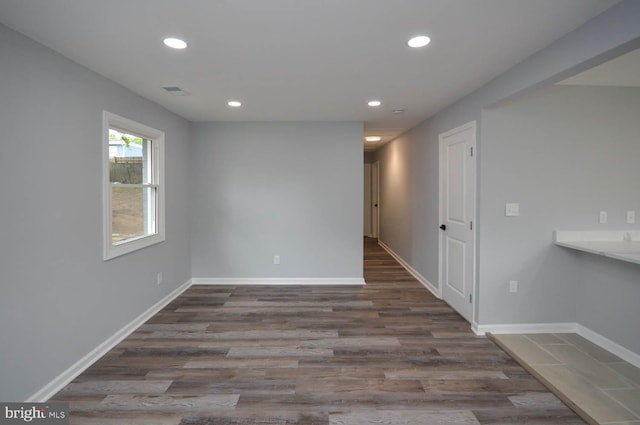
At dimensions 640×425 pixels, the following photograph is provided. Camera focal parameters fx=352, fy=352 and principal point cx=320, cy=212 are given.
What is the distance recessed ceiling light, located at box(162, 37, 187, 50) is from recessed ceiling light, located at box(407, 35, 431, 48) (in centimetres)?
148

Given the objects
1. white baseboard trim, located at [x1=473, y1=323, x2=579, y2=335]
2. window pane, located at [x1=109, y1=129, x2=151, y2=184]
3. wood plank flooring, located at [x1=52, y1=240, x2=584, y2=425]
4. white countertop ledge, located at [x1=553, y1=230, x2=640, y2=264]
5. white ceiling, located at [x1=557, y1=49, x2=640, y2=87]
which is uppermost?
white ceiling, located at [x1=557, y1=49, x2=640, y2=87]

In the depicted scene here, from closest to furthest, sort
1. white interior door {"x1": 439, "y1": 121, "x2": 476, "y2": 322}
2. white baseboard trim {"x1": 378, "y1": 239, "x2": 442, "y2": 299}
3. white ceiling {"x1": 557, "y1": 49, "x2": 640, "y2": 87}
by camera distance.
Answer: white ceiling {"x1": 557, "y1": 49, "x2": 640, "y2": 87}
white interior door {"x1": 439, "y1": 121, "x2": 476, "y2": 322}
white baseboard trim {"x1": 378, "y1": 239, "x2": 442, "y2": 299}

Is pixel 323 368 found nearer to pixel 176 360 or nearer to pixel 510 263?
pixel 176 360

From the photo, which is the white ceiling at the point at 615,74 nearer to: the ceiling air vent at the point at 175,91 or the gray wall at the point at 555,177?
the gray wall at the point at 555,177

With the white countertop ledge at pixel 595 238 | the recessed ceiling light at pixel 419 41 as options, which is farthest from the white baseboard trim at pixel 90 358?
the white countertop ledge at pixel 595 238

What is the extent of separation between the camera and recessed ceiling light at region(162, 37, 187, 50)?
2262 mm

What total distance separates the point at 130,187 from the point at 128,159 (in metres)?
0.28

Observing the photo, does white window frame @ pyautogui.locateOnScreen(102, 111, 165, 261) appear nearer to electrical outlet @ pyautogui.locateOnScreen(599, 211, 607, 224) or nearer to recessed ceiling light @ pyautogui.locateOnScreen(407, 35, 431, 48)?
recessed ceiling light @ pyautogui.locateOnScreen(407, 35, 431, 48)

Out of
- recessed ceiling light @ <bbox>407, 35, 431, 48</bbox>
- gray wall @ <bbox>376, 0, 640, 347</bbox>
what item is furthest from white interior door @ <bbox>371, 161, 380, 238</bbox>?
recessed ceiling light @ <bbox>407, 35, 431, 48</bbox>

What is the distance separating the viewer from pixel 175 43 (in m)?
2.31

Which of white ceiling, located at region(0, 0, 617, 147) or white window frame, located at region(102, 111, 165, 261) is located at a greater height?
white ceiling, located at region(0, 0, 617, 147)

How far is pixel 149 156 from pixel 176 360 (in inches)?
91.5

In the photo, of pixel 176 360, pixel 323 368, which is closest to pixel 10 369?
→ pixel 176 360

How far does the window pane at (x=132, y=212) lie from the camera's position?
329cm
